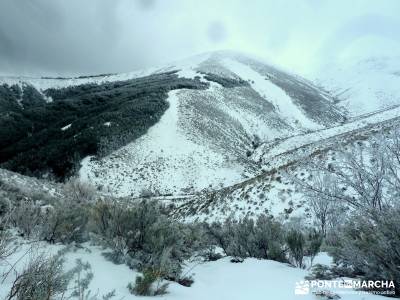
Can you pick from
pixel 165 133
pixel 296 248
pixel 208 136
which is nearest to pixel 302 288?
pixel 296 248

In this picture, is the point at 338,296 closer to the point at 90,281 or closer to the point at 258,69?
the point at 90,281

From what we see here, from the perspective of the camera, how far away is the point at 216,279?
4.65m

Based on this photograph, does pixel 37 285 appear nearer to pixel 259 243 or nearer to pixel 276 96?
pixel 259 243

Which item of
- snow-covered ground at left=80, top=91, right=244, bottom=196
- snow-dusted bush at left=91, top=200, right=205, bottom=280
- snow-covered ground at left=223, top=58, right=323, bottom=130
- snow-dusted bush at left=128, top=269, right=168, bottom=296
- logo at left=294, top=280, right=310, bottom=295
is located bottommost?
snow-dusted bush at left=128, top=269, right=168, bottom=296

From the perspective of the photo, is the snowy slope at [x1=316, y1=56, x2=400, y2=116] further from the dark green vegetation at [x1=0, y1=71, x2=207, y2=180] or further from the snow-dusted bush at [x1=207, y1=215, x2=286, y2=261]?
the snow-dusted bush at [x1=207, y1=215, x2=286, y2=261]

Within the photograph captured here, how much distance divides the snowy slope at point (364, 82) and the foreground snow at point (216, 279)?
73842 millimetres

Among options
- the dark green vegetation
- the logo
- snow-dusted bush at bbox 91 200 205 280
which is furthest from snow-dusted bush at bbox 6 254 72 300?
the dark green vegetation

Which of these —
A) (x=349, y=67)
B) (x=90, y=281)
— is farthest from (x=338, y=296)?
(x=349, y=67)

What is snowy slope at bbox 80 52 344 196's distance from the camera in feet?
Result: 101

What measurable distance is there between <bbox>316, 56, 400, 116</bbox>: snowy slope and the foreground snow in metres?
73.8

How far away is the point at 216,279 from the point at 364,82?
105 m

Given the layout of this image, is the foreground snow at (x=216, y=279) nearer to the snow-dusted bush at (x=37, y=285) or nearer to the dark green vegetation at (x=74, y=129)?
the snow-dusted bush at (x=37, y=285)

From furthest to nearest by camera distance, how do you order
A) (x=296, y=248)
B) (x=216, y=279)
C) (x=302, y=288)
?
(x=296, y=248), (x=216, y=279), (x=302, y=288)

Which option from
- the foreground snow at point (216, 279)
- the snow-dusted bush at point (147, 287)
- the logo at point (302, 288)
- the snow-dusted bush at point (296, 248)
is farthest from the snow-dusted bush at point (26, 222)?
the snow-dusted bush at point (296, 248)
